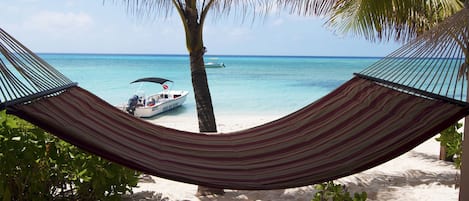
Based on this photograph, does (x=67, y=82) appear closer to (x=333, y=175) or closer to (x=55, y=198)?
(x=55, y=198)

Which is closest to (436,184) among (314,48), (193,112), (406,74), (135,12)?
(406,74)

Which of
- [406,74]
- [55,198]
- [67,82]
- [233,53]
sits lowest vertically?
[55,198]

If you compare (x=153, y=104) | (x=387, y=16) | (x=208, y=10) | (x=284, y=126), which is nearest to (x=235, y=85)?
(x=153, y=104)

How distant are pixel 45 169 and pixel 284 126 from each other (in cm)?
97

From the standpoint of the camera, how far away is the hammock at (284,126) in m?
1.30

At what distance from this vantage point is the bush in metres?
1.75

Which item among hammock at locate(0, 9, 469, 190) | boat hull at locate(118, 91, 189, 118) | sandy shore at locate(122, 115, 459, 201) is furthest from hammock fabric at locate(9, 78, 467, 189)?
boat hull at locate(118, 91, 189, 118)

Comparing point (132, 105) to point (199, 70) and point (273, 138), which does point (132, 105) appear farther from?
point (273, 138)

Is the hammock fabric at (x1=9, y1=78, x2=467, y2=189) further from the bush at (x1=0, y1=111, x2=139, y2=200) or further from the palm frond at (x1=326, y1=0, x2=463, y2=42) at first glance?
the palm frond at (x1=326, y1=0, x2=463, y2=42)

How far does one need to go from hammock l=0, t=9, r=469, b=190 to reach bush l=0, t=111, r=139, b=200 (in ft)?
1.01

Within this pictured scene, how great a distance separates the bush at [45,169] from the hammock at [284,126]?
1.01 feet

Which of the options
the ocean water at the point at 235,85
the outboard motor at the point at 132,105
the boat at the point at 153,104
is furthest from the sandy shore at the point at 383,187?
the ocean water at the point at 235,85

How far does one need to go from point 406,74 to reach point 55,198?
1.53m

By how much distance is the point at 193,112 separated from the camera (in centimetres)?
914
